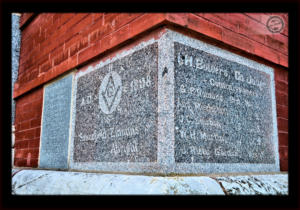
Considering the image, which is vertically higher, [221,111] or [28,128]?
[221,111]

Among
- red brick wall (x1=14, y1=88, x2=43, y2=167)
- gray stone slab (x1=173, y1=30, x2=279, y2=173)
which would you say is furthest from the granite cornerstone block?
red brick wall (x1=14, y1=88, x2=43, y2=167)

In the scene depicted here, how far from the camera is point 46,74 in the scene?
3.99 m

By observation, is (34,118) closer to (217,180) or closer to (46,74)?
(46,74)

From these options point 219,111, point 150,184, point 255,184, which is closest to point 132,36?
point 219,111

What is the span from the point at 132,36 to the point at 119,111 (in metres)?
0.67

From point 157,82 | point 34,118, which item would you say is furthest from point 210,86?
point 34,118

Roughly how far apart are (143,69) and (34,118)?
2.49 m

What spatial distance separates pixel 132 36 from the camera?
2490mm

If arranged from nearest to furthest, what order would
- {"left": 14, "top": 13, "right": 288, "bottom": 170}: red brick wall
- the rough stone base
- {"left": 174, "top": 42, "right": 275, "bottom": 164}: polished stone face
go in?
the rough stone base
{"left": 174, "top": 42, "right": 275, "bottom": 164}: polished stone face
{"left": 14, "top": 13, "right": 288, "bottom": 170}: red brick wall

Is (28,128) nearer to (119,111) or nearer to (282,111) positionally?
(119,111)

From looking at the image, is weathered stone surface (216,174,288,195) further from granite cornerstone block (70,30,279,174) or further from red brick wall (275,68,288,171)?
red brick wall (275,68,288,171)

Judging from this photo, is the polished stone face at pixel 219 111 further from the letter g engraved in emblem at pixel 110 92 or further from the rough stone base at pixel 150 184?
the letter g engraved in emblem at pixel 110 92

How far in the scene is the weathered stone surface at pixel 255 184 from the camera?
208cm

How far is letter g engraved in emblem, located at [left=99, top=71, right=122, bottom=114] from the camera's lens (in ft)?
8.59
